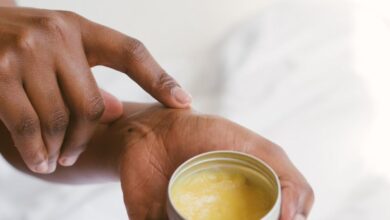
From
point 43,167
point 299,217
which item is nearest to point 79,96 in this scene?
point 43,167

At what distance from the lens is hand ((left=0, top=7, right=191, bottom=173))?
0.79m

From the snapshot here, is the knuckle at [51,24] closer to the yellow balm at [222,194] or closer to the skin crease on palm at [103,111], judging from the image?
the skin crease on palm at [103,111]

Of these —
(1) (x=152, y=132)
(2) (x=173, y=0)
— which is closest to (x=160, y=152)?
(1) (x=152, y=132)

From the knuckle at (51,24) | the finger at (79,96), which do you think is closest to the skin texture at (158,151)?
the finger at (79,96)

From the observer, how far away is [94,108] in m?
0.84

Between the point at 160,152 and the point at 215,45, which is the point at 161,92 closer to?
the point at 160,152

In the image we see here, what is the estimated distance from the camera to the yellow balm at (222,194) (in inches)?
26.2

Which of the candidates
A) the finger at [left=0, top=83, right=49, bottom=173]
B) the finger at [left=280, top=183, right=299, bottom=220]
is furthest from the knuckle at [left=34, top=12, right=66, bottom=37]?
the finger at [left=280, top=183, right=299, bottom=220]

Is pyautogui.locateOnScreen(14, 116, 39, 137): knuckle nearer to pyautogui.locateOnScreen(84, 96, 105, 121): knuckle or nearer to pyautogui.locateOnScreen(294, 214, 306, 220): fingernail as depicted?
pyautogui.locateOnScreen(84, 96, 105, 121): knuckle

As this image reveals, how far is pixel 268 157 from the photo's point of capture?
2.65 feet

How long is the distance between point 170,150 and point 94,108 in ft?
0.49

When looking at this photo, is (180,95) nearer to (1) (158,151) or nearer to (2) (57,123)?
(1) (158,151)

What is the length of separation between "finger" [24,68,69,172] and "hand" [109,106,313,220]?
0.14 m

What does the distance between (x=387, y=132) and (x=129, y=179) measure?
56 centimetres
